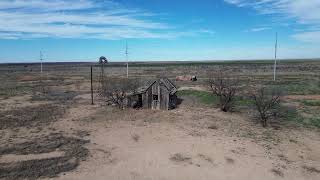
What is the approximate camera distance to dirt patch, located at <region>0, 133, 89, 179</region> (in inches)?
522

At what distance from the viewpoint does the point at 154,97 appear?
2752 cm

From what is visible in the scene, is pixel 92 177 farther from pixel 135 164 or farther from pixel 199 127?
pixel 199 127

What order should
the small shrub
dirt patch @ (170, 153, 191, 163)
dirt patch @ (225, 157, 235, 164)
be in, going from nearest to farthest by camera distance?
dirt patch @ (225, 157, 235, 164) → dirt patch @ (170, 153, 191, 163) → the small shrub

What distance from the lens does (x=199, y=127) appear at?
2078cm

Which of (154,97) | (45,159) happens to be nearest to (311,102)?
(154,97)

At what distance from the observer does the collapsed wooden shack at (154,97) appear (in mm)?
26781

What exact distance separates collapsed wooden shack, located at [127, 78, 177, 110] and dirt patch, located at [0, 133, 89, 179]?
9443mm

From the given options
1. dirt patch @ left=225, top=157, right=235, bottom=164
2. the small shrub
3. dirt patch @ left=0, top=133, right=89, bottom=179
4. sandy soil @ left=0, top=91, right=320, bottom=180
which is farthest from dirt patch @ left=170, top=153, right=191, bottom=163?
the small shrub

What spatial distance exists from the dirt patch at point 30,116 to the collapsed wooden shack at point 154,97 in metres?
Result: 5.62

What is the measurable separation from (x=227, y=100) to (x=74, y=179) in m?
16.0

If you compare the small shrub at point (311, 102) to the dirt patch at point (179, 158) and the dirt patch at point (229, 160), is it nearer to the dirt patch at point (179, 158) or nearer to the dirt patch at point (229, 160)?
the dirt patch at point (229, 160)

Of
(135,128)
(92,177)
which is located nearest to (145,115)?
(135,128)

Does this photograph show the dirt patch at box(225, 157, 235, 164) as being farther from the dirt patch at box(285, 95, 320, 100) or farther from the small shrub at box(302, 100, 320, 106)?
the dirt patch at box(285, 95, 320, 100)

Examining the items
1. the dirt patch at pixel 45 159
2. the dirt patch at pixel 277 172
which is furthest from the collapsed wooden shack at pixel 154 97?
the dirt patch at pixel 277 172
